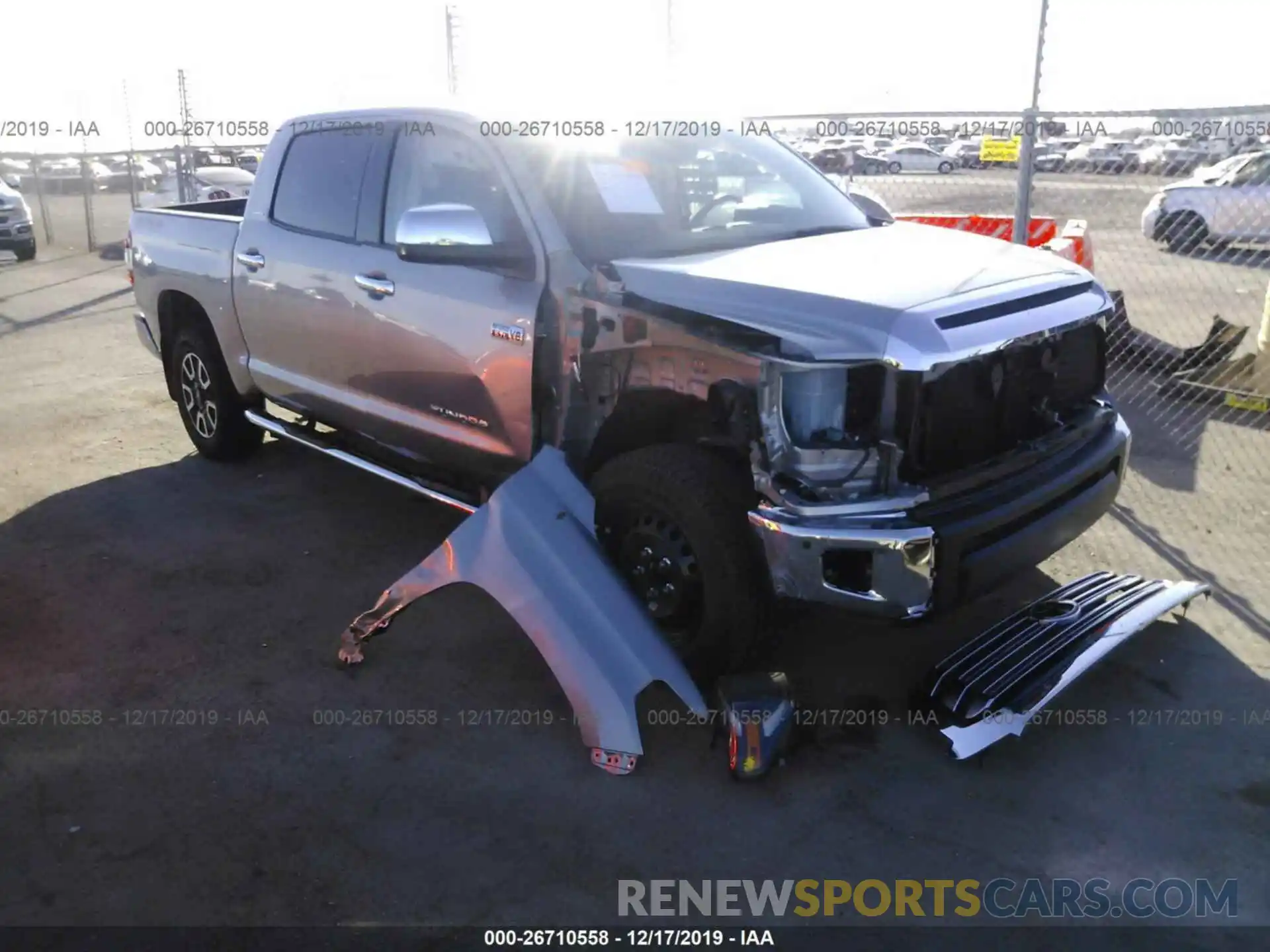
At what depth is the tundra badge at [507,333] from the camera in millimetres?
4080

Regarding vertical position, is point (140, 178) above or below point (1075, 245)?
below

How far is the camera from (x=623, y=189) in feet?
14.0

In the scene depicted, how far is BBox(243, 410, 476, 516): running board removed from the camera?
15.4ft

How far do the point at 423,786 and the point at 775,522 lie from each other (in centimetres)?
138

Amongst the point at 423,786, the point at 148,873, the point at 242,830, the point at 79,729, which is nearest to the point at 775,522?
the point at 423,786

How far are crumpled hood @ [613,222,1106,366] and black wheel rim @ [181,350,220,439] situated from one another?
3374 mm

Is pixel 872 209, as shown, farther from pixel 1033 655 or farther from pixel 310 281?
pixel 310 281

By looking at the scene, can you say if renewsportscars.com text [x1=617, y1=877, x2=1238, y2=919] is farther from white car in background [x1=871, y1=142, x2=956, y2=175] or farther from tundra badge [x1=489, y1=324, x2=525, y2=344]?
white car in background [x1=871, y1=142, x2=956, y2=175]

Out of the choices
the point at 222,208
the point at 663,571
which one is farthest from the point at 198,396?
the point at 663,571

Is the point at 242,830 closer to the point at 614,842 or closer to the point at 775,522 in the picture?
the point at 614,842

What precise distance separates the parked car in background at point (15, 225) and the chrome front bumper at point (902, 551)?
16.0 metres

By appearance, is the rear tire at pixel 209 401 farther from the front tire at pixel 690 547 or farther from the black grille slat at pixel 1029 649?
the black grille slat at pixel 1029 649

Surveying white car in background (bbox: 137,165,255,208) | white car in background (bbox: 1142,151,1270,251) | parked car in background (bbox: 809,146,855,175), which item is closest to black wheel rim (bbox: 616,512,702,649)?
white car in background (bbox: 1142,151,1270,251)

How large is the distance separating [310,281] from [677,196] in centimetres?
183
